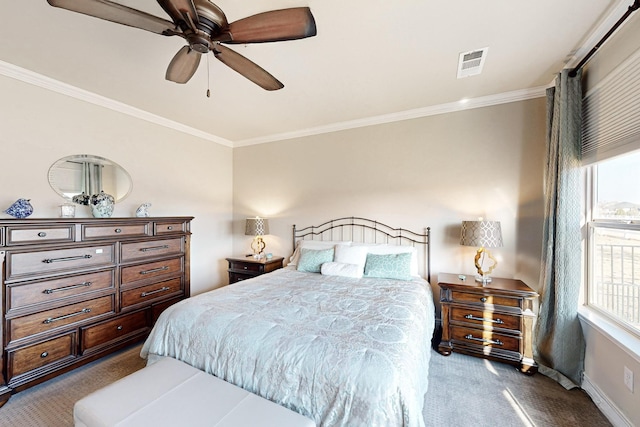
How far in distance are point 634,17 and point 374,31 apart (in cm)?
164

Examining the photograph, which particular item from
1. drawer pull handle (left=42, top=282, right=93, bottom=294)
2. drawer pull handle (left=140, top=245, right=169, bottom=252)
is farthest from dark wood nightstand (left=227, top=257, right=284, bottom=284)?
drawer pull handle (left=42, top=282, right=93, bottom=294)

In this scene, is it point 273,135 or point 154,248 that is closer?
point 154,248

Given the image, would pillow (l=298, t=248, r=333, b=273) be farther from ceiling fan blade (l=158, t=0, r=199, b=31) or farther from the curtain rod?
the curtain rod

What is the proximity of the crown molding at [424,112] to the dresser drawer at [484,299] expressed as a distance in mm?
2105

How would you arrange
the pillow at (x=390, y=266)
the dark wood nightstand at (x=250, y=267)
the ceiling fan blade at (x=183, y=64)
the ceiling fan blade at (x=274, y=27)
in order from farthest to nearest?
1. the dark wood nightstand at (x=250, y=267)
2. the pillow at (x=390, y=266)
3. the ceiling fan blade at (x=183, y=64)
4. the ceiling fan blade at (x=274, y=27)

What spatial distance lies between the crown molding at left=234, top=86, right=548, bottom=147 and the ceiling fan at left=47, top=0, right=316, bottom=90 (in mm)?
2315

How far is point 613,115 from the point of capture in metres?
1.88

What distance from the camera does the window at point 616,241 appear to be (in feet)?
5.94

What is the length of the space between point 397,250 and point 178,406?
8.48ft

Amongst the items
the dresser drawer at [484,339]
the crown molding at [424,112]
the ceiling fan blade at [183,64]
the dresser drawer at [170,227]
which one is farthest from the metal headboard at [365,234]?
the ceiling fan blade at [183,64]

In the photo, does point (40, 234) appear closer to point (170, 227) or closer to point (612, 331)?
point (170, 227)

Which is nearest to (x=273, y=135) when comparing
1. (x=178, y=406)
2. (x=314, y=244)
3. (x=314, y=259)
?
(x=314, y=244)

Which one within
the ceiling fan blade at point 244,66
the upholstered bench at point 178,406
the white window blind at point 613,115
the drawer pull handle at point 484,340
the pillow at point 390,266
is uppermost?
the ceiling fan blade at point 244,66

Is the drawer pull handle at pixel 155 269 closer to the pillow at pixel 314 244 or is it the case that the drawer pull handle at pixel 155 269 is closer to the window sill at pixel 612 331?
the pillow at pixel 314 244
